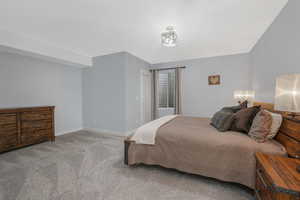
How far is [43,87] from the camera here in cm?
340

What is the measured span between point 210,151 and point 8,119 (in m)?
3.79

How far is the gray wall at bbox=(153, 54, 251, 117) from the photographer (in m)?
3.79

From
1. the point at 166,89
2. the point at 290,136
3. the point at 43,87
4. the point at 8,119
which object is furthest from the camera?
the point at 166,89

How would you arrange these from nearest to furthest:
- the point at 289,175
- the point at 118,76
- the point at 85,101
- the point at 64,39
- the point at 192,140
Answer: the point at 289,175
the point at 192,140
the point at 64,39
the point at 118,76
the point at 85,101

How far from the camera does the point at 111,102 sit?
3.84m

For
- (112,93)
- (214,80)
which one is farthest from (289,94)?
(112,93)

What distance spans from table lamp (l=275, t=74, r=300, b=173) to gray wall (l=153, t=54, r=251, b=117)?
9.93 feet

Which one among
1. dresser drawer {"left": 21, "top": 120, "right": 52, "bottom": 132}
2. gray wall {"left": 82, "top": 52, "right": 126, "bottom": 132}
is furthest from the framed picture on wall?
dresser drawer {"left": 21, "top": 120, "right": 52, "bottom": 132}

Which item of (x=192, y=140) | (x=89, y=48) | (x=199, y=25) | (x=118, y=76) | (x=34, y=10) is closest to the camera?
(x=192, y=140)

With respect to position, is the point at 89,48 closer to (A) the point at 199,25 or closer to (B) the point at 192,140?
(A) the point at 199,25

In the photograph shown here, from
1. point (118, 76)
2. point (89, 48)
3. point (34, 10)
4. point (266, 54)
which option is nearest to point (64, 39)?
point (89, 48)

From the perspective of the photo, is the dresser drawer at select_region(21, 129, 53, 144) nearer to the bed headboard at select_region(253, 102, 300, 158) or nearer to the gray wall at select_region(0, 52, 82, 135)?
the gray wall at select_region(0, 52, 82, 135)

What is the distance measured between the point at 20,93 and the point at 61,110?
1.04 metres

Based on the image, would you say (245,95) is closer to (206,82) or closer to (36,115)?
(206,82)
